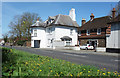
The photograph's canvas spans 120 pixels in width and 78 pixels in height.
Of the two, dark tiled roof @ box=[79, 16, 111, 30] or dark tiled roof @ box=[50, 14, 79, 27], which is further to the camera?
dark tiled roof @ box=[50, 14, 79, 27]

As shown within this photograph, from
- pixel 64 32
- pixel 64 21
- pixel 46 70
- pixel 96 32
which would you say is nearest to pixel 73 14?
pixel 64 21

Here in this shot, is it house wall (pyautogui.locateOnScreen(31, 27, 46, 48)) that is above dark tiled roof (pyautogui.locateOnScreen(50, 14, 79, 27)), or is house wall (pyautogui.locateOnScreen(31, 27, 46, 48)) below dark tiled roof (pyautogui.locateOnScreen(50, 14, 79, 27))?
below

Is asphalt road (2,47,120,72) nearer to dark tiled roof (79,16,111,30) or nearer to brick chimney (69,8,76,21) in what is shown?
dark tiled roof (79,16,111,30)

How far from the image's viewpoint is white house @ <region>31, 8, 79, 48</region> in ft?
111

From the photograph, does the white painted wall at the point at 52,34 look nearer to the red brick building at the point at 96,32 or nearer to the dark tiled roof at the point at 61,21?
the dark tiled roof at the point at 61,21

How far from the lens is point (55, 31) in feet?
110

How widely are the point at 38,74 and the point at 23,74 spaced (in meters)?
0.50

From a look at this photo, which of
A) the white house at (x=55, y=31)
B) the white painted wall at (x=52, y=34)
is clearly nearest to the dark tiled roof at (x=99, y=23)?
the white house at (x=55, y=31)

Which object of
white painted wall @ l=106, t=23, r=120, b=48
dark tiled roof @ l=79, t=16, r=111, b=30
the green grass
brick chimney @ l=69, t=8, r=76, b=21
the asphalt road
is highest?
brick chimney @ l=69, t=8, r=76, b=21

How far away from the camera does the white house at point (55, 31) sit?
3378 cm

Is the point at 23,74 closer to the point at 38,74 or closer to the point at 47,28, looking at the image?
the point at 38,74

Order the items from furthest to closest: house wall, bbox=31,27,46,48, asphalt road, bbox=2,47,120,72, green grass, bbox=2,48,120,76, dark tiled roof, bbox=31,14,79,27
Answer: house wall, bbox=31,27,46,48 → dark tiled roof, bbox=31,14,79,27 → asphalt road, bbox=2,47,120,72 → green grass, bbox=2,48,120,76

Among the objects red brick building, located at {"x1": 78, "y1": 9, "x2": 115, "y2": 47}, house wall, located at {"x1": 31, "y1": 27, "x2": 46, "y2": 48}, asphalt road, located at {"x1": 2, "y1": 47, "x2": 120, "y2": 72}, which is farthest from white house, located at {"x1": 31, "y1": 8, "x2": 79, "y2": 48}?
asphalt road, located at {"x1": 2, "y1": 47, "x2": 120, "y2": 72}

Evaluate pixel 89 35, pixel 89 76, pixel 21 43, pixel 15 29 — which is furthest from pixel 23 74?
pixel 15 29
